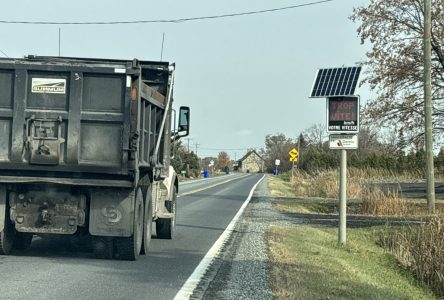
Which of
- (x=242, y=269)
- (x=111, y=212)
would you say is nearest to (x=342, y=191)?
(x=242, y=269)

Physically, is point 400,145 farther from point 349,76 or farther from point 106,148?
point 106,148

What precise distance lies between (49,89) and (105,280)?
3079mm

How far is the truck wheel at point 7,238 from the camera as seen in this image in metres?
9.30

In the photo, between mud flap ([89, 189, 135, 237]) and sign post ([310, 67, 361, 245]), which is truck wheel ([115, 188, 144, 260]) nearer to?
mud flap ([89, 189, 135, 237])

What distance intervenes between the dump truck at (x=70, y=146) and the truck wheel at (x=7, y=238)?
7 centimetres

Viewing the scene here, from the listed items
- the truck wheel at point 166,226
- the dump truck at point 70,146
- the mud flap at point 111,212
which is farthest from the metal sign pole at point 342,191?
the mud flap at point 111,212

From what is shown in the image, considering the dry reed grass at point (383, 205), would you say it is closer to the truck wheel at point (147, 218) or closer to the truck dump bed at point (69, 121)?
the truck wheel at point (147, 218)

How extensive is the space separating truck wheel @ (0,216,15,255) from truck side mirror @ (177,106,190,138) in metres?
4.57

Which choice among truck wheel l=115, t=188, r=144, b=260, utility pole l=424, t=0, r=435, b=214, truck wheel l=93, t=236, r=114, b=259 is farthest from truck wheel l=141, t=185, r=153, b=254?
utility pole l=424, t=0, r=435, b=214

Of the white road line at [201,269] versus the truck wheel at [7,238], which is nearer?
the white road line at [201,269]

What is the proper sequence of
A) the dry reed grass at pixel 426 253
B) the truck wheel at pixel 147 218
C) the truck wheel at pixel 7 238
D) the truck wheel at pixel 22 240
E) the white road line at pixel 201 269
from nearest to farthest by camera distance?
1. the white road line at pixel 201 269
2. the truck wheel at pixel 7 238
3. the truck wheel at pixel 22 240
4. the truck wheel at pixel 147 218
5. the dry reed grass at pixel 426 253

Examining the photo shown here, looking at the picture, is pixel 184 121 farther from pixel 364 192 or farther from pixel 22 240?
pixel 364 192

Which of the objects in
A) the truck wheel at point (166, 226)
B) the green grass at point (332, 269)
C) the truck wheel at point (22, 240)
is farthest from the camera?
the truck wheel at point (166, 226)

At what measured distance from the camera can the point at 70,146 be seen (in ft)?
29.0
